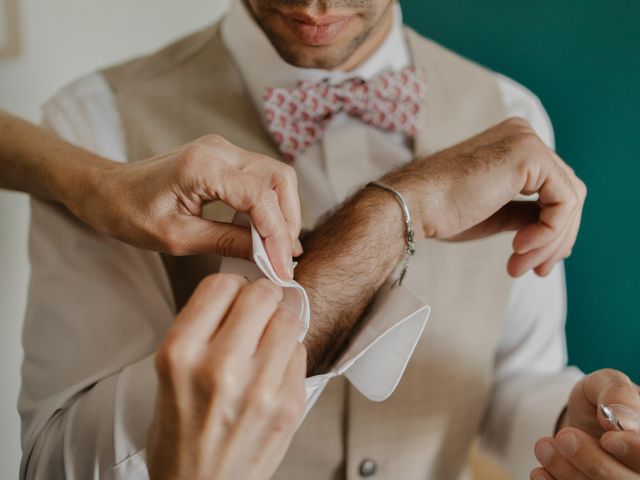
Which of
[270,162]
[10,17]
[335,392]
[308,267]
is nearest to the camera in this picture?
[270,162]

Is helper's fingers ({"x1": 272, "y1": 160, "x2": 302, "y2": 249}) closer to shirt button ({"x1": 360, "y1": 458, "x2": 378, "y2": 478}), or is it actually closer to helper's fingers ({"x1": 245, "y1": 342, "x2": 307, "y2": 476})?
helper's fingers ({"x1": 245, "y1": 342, "x2": 307, "y2": 476})

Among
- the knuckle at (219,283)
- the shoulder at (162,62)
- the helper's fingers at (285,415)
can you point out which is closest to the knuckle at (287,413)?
the helper's fingers at (285,415)

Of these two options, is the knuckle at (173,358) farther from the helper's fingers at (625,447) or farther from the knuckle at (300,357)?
the helper's fingers at (625,447)

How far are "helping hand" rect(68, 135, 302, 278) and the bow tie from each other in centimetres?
33

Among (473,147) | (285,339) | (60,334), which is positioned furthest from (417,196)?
(60,334)

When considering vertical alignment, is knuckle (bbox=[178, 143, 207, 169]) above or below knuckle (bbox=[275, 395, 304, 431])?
above

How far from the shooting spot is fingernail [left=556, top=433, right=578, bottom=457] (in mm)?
787

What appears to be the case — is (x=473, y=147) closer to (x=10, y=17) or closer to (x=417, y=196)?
(x=417, y=196)

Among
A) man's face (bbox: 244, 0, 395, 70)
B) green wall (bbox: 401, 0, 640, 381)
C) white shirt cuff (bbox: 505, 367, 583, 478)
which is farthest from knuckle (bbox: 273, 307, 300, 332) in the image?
green wall (bbox: 401, 0, 640, 381)

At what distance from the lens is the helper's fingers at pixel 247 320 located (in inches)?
22.2

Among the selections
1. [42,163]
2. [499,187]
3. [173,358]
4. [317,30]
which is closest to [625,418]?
[499,187]

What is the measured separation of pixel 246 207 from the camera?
68 centimetres

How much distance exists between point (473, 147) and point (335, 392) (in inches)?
16.2

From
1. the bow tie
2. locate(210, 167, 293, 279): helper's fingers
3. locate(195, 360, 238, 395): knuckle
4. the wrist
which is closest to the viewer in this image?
locate(195, 360, 238, 395): knuckle
